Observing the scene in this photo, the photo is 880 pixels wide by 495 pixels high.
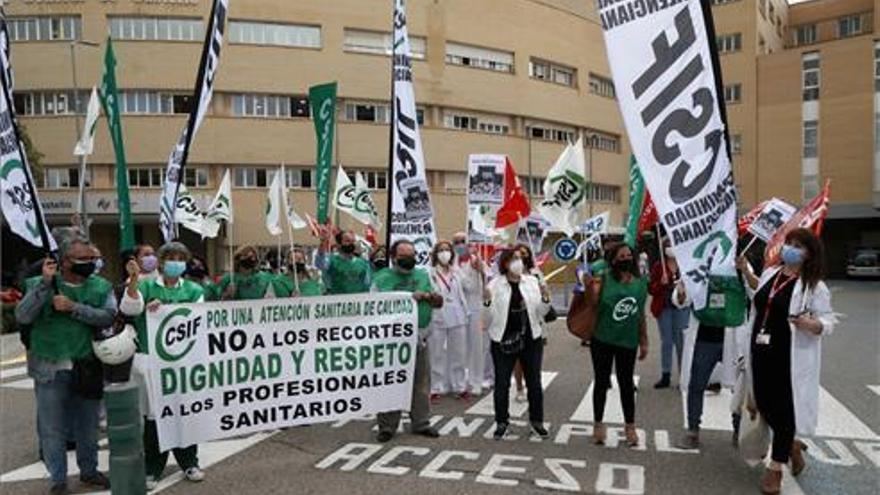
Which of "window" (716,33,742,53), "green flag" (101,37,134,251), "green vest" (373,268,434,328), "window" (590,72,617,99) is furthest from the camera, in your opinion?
"window" (716,33,742,53)

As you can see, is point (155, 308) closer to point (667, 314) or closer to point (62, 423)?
point (62, 423)

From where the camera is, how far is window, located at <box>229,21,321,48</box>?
40.4 metres

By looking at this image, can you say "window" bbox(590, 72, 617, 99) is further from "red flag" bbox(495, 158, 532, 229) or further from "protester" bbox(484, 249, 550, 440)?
"protester" bbox(484, 249, 550, 440)

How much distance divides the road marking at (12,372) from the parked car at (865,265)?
44579 mm

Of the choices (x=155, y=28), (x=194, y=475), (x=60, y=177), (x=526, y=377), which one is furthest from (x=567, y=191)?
(x=60, y=177)

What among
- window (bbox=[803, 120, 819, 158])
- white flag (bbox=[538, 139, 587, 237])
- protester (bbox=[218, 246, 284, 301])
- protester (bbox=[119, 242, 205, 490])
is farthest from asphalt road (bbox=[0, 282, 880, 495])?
window (bbox=[803, 120, 819, 158])

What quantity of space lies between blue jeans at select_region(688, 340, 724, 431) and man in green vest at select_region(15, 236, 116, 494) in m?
4.94

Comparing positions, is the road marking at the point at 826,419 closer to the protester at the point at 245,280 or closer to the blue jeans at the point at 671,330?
the blue jeans at the point at 671,330

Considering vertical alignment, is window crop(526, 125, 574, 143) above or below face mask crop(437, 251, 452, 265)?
above

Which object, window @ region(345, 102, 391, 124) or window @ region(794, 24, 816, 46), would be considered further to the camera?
window @ region(794, 24, 816, 46)

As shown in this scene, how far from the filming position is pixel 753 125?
57000 millimetres

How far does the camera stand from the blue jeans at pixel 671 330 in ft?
33.2

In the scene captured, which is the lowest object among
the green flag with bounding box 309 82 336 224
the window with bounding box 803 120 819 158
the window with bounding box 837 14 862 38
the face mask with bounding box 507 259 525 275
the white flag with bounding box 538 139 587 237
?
the face mask with bounding box 507 259 525 275

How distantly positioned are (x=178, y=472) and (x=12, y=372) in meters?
7.43
